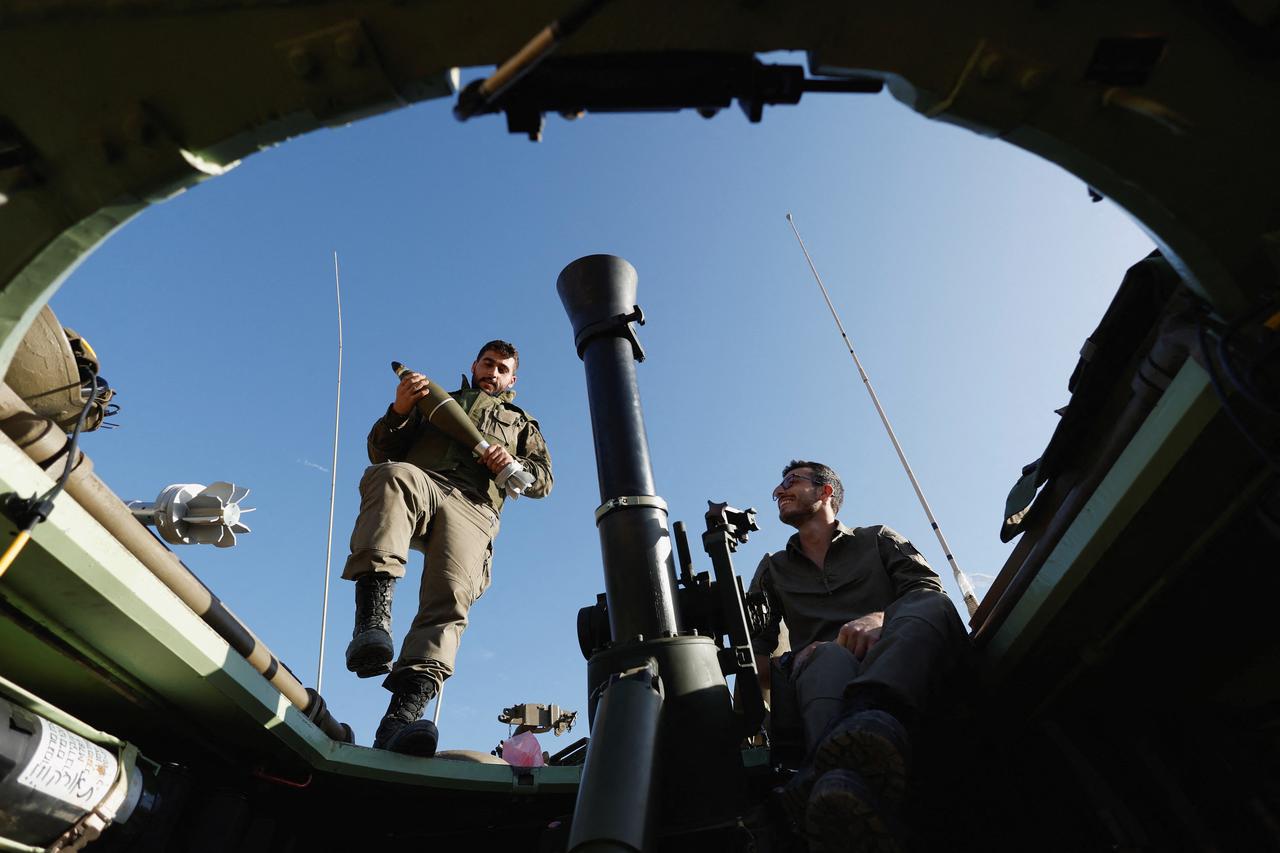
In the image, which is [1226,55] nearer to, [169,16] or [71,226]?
[169,16]

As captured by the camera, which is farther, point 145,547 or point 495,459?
point 495,459

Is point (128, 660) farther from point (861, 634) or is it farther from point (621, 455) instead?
point (861, 634)

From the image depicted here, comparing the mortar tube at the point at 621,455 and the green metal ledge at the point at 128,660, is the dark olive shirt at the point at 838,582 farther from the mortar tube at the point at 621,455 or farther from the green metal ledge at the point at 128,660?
the green metal ledge at the point at 128,660

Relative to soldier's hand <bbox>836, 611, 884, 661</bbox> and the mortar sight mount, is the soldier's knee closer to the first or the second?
the mortar sight mount

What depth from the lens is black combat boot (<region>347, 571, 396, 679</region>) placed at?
3.22m

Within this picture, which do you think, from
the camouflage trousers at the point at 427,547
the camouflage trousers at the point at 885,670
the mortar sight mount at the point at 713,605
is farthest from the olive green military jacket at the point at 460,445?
the camouflage trousers at the point at 885,670

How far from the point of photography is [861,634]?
3084 mm

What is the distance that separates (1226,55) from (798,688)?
2.28 m

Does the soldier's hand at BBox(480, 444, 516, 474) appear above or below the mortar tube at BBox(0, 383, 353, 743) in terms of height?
above

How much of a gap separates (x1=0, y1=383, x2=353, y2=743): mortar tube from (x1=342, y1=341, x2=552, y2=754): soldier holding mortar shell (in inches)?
15.2

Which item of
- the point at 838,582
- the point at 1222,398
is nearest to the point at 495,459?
the point at 838,582

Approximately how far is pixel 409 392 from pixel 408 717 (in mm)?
1696

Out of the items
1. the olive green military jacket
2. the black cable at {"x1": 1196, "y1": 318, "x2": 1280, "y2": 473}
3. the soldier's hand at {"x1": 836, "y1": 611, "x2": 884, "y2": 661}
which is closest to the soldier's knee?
the olive green military jacket

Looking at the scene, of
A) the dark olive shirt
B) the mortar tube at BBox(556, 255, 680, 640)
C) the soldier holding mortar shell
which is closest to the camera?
the mortar tube at BBox(556, 255, 680, 640)
